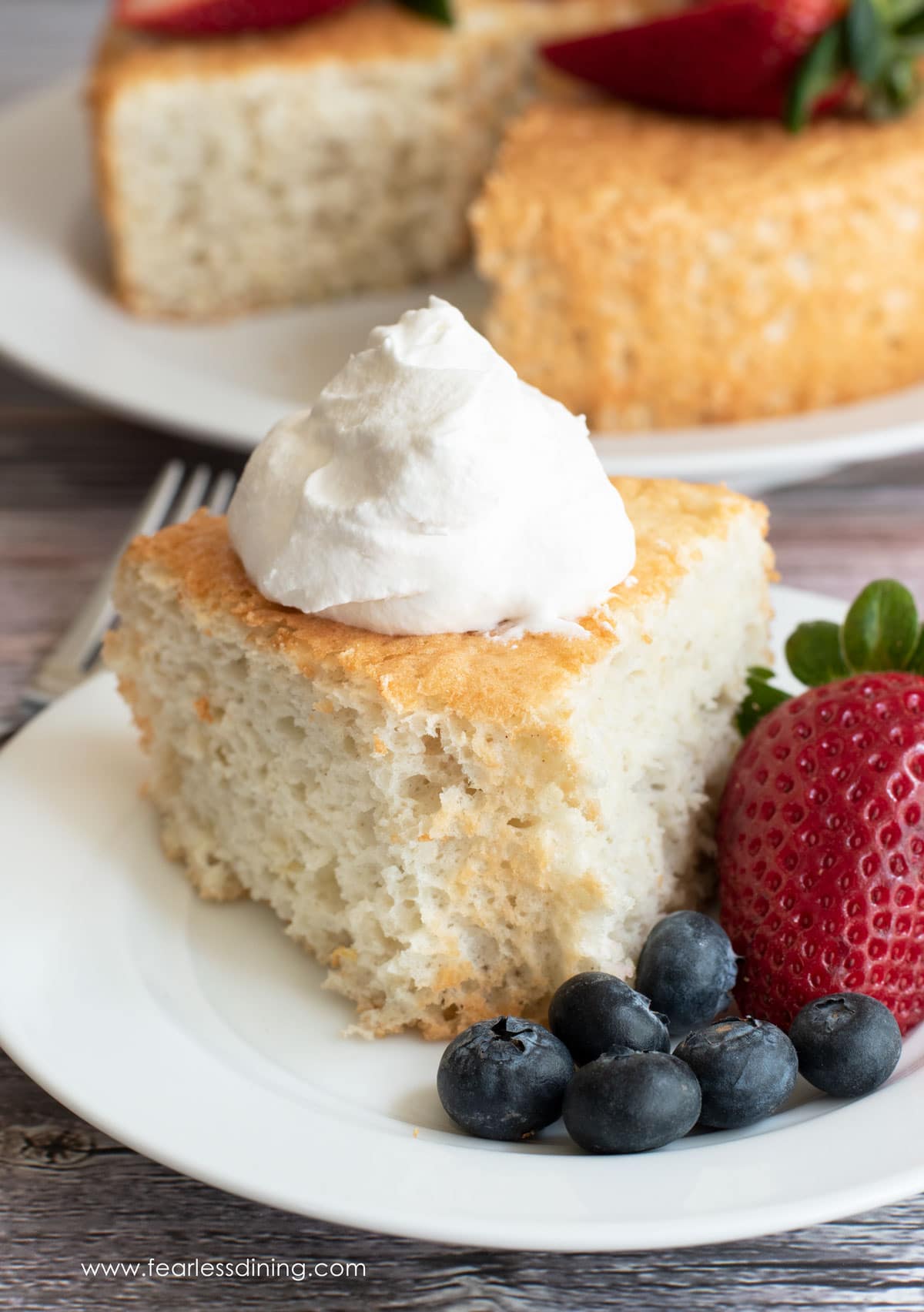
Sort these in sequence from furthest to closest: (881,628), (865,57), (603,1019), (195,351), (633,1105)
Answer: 1. (195,351)
2. (865,57)
3. (881,628)
4. (603,1019)
5. (633,1105)

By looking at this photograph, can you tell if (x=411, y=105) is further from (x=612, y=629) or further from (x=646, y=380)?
(x=612, y=629)

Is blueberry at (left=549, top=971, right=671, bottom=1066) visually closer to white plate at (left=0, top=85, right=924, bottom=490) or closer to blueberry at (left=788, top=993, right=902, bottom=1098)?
blueberry at (left=788, top=993, right=902, bottom=1098)

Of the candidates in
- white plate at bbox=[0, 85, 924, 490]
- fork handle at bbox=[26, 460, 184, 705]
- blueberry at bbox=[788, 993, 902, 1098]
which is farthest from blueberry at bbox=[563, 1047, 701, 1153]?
white plate at bbox=[0, 85, 924, 490]

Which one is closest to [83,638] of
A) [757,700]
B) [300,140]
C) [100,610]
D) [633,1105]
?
[100,610]

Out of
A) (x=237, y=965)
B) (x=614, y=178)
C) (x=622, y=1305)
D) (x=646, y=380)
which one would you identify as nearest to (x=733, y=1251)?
(x=622, y=1305)

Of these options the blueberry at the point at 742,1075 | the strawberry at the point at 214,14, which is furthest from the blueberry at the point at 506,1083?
the strawberry at the point at 214,14

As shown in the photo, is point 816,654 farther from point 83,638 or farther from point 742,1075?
point 83,638

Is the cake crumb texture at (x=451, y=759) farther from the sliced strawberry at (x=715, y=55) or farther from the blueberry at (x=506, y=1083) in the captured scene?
the sliced strawberry at (x=715, y=55)
